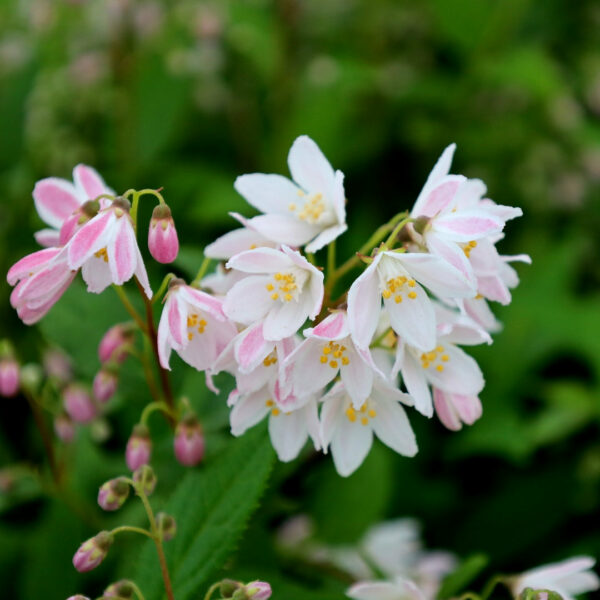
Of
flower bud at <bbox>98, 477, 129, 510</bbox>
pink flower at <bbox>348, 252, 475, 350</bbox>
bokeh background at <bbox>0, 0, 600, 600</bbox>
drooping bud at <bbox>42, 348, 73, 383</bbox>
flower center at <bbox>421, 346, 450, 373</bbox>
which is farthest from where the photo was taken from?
bokeh background at <bbox>0, 0, 600, 600</bbox>

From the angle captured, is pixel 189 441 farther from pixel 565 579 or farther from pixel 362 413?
pixel 565 579

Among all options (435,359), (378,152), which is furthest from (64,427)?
(378,152)

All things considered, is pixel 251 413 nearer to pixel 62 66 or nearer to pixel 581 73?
pixel 62 66

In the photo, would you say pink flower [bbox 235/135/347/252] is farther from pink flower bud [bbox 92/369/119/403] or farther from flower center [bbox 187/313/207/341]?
pink flower bud [bbox 92/369/119/403]

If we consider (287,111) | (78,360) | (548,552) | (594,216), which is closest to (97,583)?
(78,360)

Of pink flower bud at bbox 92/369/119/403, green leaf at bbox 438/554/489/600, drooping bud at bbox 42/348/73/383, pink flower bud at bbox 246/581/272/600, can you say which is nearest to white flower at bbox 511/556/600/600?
green leaf at bbox 438/554/489/600
